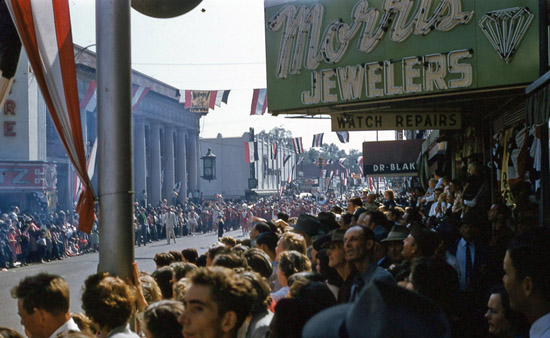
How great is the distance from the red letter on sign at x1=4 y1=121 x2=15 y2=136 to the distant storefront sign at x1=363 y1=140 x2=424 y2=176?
693 inches

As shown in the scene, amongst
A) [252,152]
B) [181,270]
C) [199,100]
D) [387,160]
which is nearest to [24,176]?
[199,100]

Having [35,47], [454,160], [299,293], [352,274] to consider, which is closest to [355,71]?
[352,274]

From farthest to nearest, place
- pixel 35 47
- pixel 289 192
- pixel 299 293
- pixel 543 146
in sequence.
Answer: pixel 289 192 → pixel 543 146 → pixel 35 47 → pixel 299 293

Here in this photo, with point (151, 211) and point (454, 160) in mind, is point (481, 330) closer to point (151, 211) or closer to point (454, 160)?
point (454, 160)

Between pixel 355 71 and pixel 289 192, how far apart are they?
64.6 m

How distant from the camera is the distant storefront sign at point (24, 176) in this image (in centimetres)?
2927

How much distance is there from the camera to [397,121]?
470 inches

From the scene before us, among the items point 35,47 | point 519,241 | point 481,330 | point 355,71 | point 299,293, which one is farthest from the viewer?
point 355,71

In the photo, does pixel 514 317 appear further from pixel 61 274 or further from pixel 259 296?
pixel 61 274

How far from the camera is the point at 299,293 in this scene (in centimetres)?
393

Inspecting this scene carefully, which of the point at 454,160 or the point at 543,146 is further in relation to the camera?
the point at 454,160

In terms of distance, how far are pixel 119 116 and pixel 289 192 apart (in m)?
70.4

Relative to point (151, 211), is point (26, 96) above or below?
above

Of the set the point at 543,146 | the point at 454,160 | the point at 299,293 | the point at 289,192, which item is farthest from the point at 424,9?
the point at 289,192
